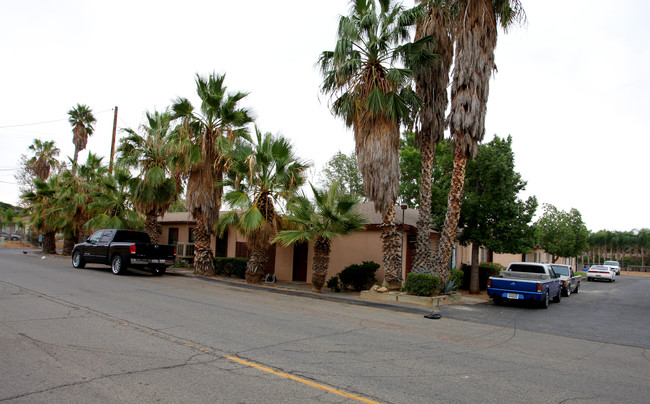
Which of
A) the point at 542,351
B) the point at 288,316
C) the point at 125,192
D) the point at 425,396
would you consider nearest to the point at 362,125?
the point at 288,316

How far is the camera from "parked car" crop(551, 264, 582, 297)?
19844mm

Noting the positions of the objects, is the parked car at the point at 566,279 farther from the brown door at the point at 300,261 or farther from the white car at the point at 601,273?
the white car at the point at 601,273

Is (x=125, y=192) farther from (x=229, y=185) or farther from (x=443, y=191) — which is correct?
(x=443, y=191)

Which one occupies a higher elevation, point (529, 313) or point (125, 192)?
point (125, 192)

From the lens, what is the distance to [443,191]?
771 inches

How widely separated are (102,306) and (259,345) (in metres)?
5.26

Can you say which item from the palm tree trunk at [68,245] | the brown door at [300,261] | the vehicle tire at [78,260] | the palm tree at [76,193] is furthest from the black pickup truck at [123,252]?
the palm tree trunk at [68,245]

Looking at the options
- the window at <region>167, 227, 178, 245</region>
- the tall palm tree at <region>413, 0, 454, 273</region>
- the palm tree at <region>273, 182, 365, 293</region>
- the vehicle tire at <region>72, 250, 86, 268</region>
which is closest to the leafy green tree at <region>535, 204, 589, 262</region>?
the tall palm tree at <region>413, 0, 454, 273</region>

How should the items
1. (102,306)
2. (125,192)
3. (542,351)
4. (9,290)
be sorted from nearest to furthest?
(542,351) < (102,306) < (9,290) < (125,192)

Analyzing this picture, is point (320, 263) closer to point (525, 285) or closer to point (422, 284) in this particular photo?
point (422, 284)

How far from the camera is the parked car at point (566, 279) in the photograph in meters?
19.8

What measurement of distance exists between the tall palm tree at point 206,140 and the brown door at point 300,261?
13.4 feet

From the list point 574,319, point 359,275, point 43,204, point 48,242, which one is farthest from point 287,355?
point 48,242

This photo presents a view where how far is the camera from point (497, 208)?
18.1 metres
